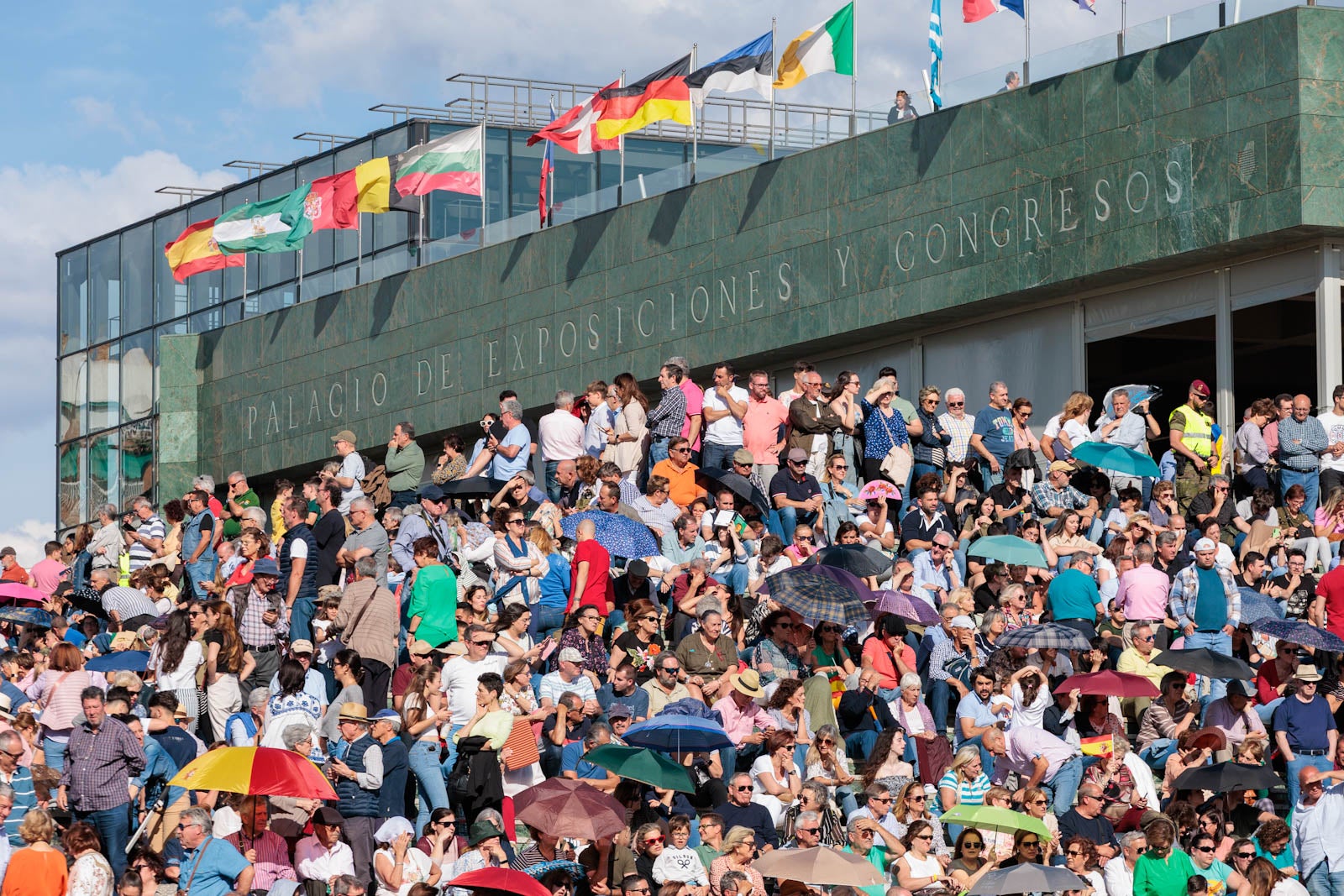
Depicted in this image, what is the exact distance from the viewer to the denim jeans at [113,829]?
665 inches

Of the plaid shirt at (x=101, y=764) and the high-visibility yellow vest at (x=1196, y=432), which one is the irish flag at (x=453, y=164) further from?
the plaid shirt at (x=101, y=764)

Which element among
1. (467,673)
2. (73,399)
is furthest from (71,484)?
(467,673)

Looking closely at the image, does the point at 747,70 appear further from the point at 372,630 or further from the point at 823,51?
the point at 372,630

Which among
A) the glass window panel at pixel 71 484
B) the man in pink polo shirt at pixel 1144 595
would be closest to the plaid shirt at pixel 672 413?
the man in pink polo shirt at pixel 1144 595

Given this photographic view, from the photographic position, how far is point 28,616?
22234 millimetres

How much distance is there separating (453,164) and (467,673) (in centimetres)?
1809

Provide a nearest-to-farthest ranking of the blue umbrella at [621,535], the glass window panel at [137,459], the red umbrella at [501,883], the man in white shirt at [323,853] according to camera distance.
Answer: the red umbrella at [501,883], the man in white shirt at [323,853], the blue umbrella at [621,535], the glass window panel at [137,459]

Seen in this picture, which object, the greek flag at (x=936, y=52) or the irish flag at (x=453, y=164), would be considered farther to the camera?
the irish flag at (x=453, y=164)

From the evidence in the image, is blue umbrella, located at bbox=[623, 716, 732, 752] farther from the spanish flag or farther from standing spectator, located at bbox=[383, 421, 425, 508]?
the spanish flag

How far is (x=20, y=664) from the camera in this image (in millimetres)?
20594

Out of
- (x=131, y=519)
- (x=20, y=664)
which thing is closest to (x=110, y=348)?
(x=131, y=519)

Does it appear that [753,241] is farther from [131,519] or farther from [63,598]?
[63,598]

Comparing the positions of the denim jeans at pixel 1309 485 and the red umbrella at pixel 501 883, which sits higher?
the denim jeans at pixel 1309 485

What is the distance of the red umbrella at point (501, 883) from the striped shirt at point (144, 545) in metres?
11.2
